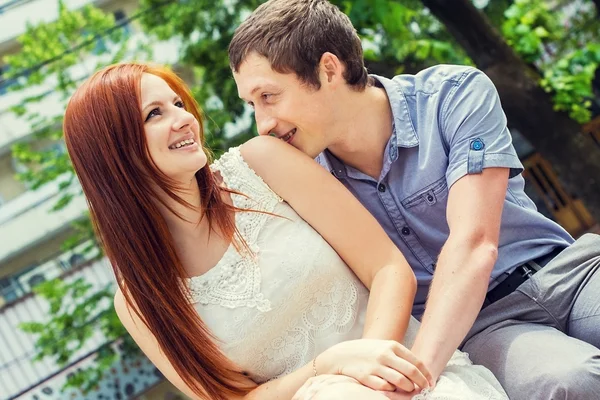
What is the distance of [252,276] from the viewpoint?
2090 mm

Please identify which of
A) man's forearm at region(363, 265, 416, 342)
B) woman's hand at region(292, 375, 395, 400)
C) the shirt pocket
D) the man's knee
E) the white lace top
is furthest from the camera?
the shirt pocket

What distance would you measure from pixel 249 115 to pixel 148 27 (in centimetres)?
127

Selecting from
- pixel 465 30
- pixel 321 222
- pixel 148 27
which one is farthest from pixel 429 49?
pixel 321 222

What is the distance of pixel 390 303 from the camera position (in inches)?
77.7

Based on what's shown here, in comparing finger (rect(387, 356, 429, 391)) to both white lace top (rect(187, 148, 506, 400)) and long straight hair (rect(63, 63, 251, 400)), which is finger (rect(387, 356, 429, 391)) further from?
long straight hair (rect(63, 63, 251, 400))

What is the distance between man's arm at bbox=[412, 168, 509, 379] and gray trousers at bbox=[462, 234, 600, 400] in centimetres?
14

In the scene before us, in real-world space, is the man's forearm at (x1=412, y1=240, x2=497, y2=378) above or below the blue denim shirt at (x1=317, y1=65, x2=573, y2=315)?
below

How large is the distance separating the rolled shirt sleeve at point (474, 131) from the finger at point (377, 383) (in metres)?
0.66

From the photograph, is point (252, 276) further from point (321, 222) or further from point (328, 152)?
point (328, 152)

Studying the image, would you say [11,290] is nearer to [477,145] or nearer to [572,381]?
[477,145]

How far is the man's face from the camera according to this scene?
87.4 inches

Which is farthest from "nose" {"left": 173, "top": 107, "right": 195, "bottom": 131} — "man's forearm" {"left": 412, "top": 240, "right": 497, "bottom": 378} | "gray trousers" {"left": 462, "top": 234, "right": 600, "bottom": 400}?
"gray trousers" {"left": 462, "top": 234, "right": 600, "bottom": 400}

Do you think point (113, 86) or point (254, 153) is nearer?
point (113, 86)

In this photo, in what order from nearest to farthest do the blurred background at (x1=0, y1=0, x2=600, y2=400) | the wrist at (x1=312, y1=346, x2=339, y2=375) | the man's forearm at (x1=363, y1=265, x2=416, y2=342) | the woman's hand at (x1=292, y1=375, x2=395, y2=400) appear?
the woman's hand at (x1=292, y1=375, x2=395, y2=400)
the wrist at (x1=312, y1=346, x2=339, y2=375)
the man's forearm at (x1=363, y1=265, x2=416, y2=342)
the blurred background at (x1=0, y1=0, x2=600, y2=400)
